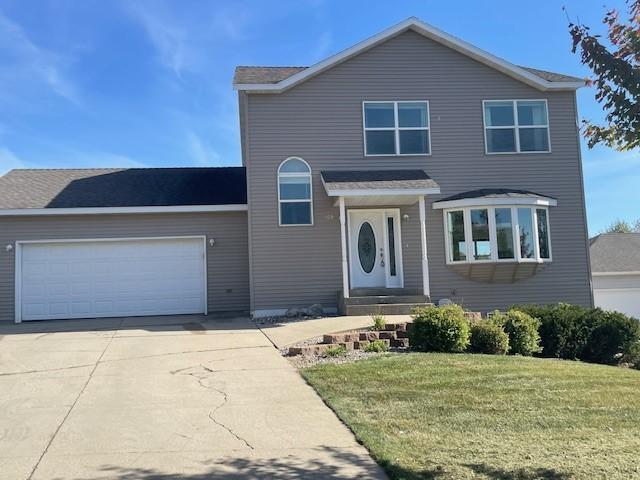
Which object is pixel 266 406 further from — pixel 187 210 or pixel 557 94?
pixel 557 94

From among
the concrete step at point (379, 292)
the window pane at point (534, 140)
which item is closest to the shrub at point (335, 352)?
the concrete step at point (379, 292)

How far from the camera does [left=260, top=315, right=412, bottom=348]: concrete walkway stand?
11.7 meters

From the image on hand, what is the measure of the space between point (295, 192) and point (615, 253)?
722 inches

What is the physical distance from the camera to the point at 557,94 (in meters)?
17.0

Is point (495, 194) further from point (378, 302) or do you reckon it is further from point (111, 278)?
point (111, 278)

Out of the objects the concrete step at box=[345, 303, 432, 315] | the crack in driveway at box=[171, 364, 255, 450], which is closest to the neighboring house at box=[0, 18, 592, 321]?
the concrete step at box=[345, 303, 432, 315]

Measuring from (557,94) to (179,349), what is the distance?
12.8m

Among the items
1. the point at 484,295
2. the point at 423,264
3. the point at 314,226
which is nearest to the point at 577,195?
the point at 484,295

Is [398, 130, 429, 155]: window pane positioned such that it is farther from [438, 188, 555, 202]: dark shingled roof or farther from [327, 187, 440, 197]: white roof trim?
[327, 187, 440, 197]: white roof trim

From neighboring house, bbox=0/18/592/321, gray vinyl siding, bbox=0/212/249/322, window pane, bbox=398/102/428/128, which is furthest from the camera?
window pane, bbox=398/102/428/128

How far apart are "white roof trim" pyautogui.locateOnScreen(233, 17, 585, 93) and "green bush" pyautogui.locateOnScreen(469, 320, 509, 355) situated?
8549 millimetres

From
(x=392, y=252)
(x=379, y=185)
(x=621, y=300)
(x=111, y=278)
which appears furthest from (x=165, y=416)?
(x=621, y=300)

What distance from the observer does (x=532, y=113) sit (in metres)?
17.0

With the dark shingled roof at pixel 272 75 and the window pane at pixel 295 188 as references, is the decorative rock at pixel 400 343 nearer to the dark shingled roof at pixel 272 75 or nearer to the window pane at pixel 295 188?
the window pane at pixel 295 188
